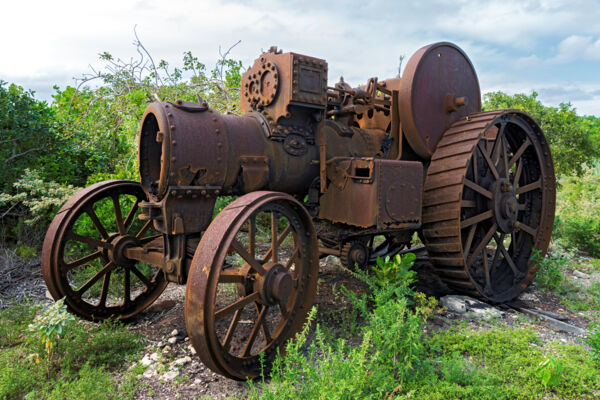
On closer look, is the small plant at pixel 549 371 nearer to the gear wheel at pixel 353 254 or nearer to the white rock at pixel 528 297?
the gear wheel at pixel 353 254

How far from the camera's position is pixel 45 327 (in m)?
2.96

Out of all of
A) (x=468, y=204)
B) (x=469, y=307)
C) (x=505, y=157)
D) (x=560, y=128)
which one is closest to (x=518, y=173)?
(x=505, y=157)

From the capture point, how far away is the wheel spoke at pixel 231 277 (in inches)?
109

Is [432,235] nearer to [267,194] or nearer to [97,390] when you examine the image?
[267,194]

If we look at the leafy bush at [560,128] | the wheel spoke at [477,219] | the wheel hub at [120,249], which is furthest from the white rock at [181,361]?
the leafy bush at [560,128]

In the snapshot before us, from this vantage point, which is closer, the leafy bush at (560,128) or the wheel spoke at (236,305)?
the wheel spoke at (236,305)

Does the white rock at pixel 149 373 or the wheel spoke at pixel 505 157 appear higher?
the wheel spoke at pixel 505 157

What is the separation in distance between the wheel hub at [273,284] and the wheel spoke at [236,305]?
0.06 metres

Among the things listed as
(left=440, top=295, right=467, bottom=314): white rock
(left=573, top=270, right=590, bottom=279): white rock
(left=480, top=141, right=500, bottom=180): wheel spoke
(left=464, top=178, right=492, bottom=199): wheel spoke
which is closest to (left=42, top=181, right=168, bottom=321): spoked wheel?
(left=440, top=295, right=467, bottom=314): white rock

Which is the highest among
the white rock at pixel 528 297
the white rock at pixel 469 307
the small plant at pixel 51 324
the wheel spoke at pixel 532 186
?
the wheel spoke at pixel 532 186

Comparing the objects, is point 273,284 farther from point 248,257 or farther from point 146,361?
point 146,361

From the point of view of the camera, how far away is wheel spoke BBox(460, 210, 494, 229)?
4.34 metres

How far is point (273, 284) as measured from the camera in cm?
288

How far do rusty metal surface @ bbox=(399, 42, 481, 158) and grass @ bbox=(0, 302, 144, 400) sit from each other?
340cm
